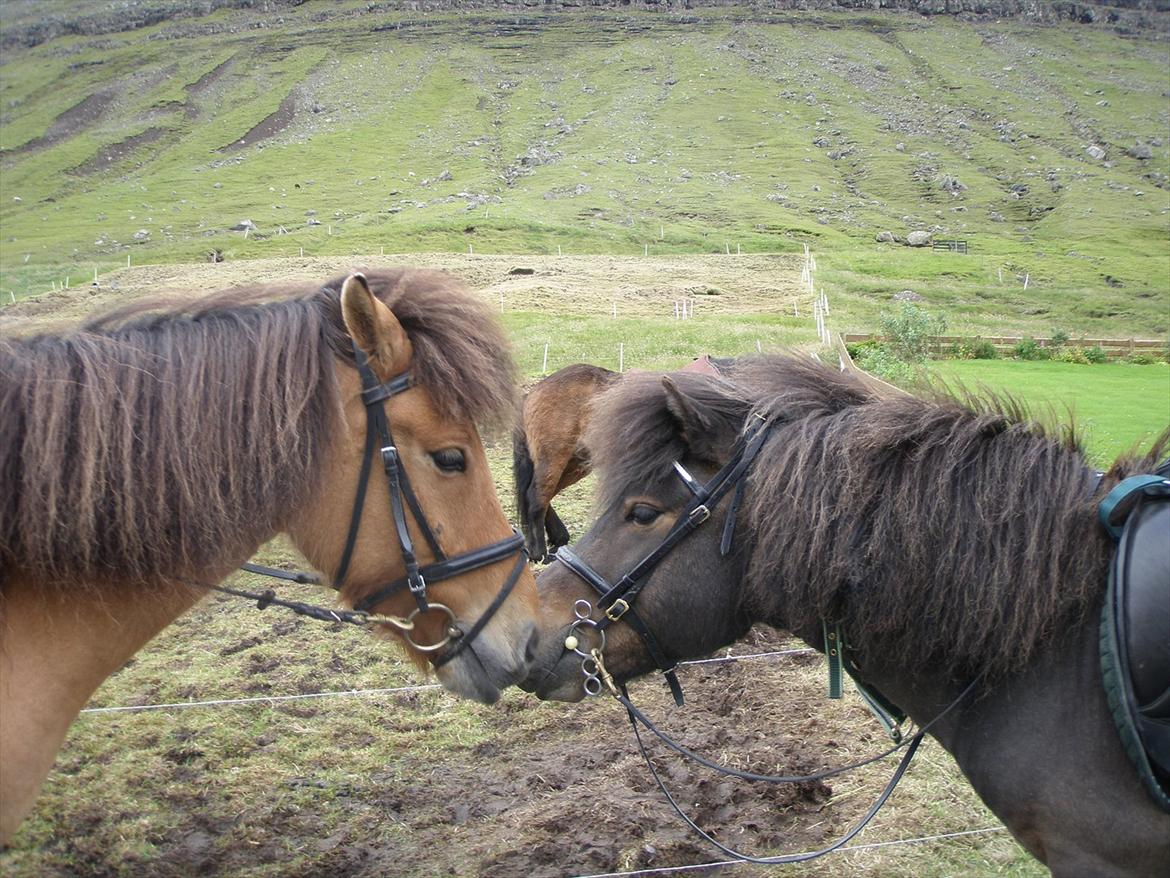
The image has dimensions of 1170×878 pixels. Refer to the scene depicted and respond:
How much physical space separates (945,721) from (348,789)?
3.76 metres

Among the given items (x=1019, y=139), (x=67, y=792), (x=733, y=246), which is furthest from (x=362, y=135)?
(x=67, y=792)

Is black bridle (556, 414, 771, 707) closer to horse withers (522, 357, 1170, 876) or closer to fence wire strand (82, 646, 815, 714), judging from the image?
horse withers (522, 357, 1170, 876)

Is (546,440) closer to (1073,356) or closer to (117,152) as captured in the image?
(1073,356)

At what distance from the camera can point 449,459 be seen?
2.65 m

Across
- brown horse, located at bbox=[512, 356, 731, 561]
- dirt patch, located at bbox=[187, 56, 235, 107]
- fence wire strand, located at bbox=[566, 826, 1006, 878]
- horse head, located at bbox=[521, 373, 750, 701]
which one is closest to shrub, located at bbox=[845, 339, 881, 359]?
brown horse, located at bbox=[512, 356, 731, 561]

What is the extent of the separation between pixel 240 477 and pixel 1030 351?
27773mm

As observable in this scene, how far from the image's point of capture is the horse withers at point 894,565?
8.56ft

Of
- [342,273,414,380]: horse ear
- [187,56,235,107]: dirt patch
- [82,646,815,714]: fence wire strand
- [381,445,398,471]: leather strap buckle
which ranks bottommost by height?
[82,646,815,714]: fence wire strand

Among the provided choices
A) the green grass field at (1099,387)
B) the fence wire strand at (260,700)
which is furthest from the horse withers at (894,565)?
the green grass field at (1099,387)

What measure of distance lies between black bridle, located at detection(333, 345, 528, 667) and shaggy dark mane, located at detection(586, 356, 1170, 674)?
105 centimetres

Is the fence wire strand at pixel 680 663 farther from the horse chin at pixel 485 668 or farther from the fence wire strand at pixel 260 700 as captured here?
Result: the horse chin at pixel 485 668

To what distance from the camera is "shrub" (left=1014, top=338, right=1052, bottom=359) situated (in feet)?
82.5

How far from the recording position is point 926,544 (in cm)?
281

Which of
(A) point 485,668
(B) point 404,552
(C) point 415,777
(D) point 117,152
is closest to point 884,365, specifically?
(C) point 415,777
